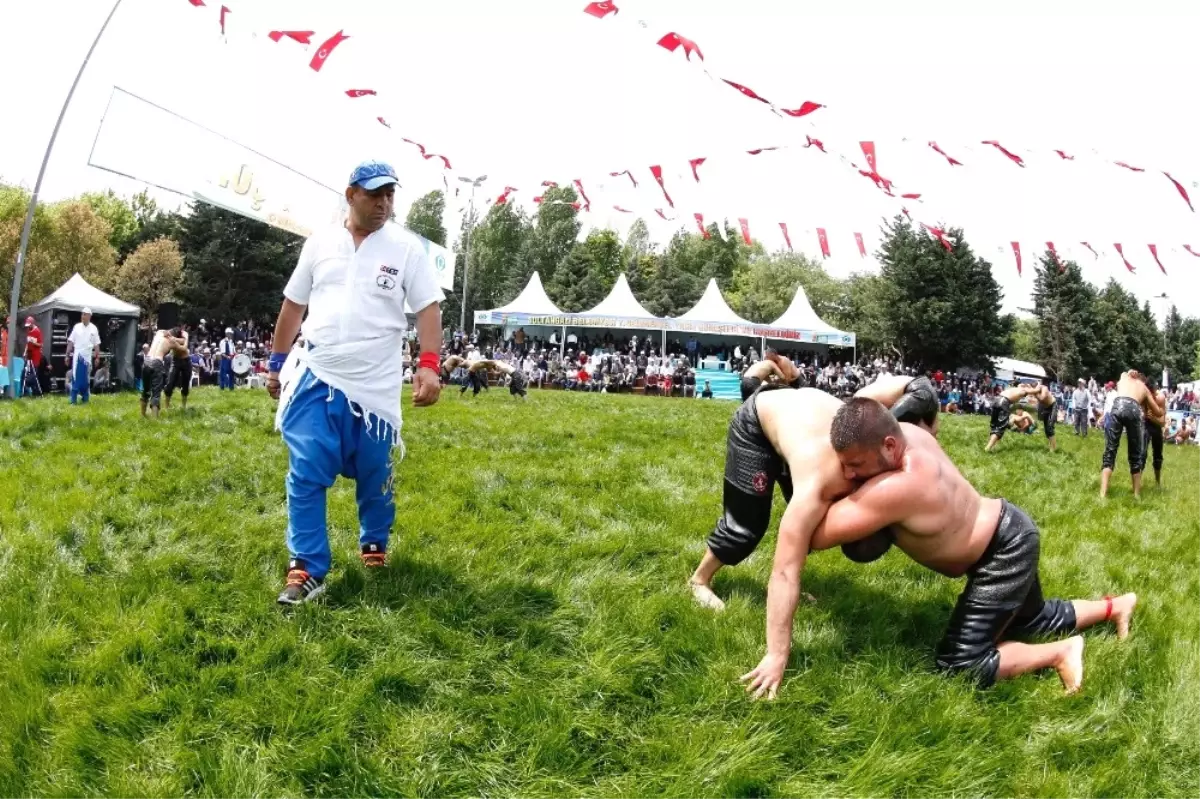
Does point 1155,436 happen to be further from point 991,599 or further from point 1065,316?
point 1065,316

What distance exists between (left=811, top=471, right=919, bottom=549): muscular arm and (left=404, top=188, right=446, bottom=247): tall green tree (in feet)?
200

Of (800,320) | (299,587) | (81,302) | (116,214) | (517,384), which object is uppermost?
(116,214)

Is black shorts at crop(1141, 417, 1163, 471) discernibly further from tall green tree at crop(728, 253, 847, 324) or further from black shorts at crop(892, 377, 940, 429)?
tall green tree at crop(728, 253, 847, 324)

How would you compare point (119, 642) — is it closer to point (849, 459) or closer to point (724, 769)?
point (724, 769)

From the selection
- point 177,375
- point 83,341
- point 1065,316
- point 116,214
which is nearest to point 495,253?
point 116,214

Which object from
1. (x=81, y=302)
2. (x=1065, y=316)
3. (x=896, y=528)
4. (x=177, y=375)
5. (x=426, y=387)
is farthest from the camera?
(x=1065, y=316)

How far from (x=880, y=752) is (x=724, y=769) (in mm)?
541

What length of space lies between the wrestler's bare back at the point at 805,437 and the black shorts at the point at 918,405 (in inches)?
19.0

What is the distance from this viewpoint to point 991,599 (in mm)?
3137

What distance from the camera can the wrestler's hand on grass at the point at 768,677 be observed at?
281 cm

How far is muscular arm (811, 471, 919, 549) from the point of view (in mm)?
2893

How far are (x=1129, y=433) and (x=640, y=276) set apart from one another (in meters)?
56.2

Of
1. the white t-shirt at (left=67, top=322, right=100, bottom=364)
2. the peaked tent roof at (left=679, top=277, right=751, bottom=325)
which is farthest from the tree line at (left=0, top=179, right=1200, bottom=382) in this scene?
the white t-shirt at (left=67, top=322, right=100, bottom=364)

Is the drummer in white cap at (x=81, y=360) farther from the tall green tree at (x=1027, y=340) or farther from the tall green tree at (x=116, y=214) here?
the tall green tree at (x=1027, y=340)
